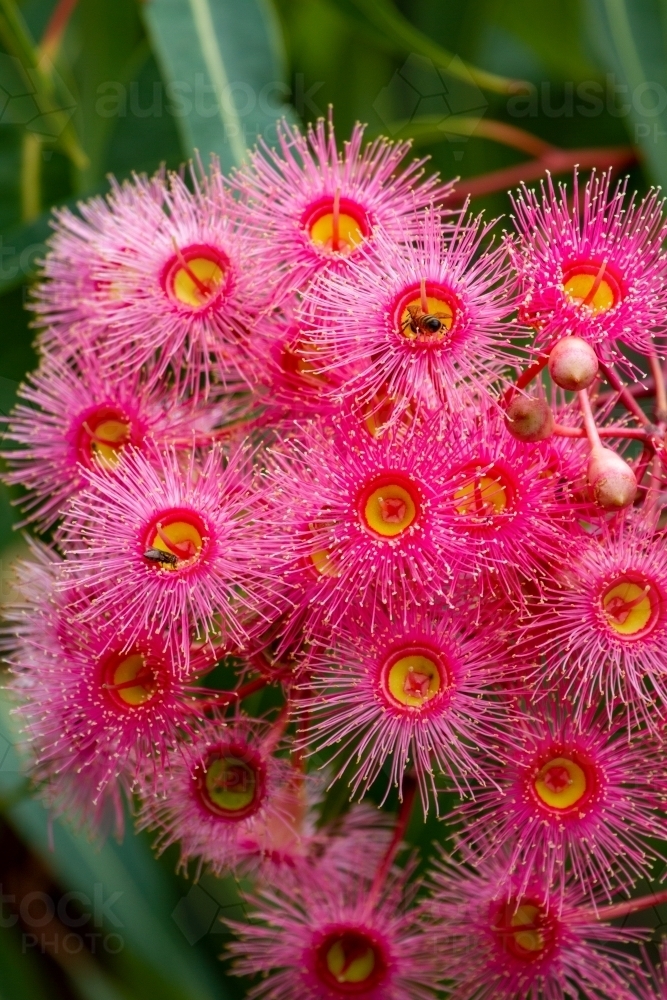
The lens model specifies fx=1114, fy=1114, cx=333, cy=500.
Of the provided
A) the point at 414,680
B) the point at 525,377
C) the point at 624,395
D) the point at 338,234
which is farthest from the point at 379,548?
the point at 338,234

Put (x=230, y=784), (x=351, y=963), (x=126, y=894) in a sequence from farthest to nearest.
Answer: (x=126, y=894)
(x=351, y=963)
(x=230, y=784)

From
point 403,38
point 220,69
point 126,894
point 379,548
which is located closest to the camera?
point 379,548

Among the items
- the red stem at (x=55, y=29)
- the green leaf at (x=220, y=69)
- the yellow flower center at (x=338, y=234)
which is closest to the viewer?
the yellow flower center at (x=338, y=234)

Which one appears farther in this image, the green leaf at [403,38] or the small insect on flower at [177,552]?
the green leaf at [403,38]

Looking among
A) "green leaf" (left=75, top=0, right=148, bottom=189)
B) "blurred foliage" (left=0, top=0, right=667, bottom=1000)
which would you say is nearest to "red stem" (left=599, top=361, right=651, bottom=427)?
"blurred foliage" (left=0, top=0, right=667, bottom=1000)

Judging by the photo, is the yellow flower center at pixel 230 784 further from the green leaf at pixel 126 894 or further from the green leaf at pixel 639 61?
the green leaf at pixel 639 61

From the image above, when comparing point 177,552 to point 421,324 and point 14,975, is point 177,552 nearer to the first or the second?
point 421,324

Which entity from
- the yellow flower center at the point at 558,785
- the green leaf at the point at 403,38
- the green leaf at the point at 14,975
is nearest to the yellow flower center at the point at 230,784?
the yellow flower center at the point at 558,785
